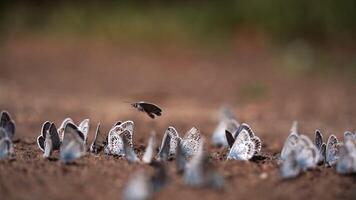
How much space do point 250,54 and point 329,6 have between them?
1.50 m

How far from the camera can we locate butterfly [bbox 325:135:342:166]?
3.16m

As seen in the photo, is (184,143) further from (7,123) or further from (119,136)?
(7,123)

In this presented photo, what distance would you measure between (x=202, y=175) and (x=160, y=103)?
15.3 ft

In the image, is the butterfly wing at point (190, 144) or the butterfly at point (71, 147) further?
the butterfly wing at point (190, 144)

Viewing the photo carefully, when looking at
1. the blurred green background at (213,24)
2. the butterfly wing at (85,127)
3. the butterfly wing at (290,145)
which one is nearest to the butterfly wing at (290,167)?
the butterfly wing at (290,145)

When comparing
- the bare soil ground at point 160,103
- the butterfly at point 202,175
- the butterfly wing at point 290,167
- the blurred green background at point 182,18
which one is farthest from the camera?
the blurred green background at point 182,18

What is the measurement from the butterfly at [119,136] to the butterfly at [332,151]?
3.09 ft

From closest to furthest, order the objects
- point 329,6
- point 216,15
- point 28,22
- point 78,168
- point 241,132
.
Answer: point 78,168
point 241,132
point 329,6
point 216,15
point 28,22

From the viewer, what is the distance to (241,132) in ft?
10.6

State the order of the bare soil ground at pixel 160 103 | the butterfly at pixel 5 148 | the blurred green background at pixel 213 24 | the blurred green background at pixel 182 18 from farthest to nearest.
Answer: the blurred green background at pixel 182 18 < the blurred green background at pixel 213 24 < the butterfly at pixel 5 148 < the bare soil ground at pixel 160 103

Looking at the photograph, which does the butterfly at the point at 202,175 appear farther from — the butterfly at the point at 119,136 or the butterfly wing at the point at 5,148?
the butterfly wing at the point at 5,148

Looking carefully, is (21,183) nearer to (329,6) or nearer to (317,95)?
(317,95)

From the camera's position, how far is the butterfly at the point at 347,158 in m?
2.92

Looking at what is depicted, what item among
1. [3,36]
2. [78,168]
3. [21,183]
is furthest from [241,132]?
[3,36]
